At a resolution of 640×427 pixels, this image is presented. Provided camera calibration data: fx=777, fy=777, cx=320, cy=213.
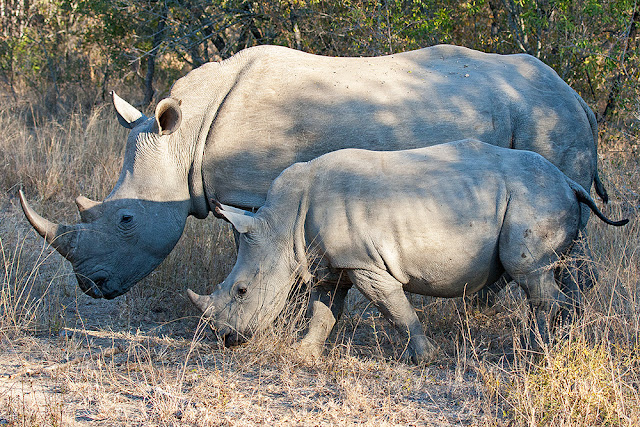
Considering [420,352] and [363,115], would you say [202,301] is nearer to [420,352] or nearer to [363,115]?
[420,352]

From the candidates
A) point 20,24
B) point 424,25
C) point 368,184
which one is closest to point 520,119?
point 368,184

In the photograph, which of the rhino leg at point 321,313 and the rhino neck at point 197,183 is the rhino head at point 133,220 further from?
the rhino leg at point 321,313

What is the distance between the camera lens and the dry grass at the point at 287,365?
3.83 m

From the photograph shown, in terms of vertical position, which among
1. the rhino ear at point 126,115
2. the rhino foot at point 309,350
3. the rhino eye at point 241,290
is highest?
the rhino ear at point 126,115

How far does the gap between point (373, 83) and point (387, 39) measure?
11.2 feet

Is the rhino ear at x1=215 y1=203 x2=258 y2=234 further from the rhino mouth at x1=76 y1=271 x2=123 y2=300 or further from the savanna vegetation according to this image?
the rhino mouth at x1=76 y1=271 x2=123 y2=300

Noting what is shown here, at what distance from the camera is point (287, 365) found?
464cm

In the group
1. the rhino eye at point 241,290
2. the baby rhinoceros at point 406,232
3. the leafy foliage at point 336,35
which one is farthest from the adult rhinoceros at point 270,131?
the leafy foliage at point 336,35

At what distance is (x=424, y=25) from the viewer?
8.68 m

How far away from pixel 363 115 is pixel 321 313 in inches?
58.9

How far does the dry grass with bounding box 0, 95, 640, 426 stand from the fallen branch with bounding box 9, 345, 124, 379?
0.02 m

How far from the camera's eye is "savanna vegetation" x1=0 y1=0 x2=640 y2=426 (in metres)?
3.92

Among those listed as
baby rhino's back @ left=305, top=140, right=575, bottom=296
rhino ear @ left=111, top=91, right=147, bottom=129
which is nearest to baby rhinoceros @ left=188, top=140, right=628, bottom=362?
baby rhino's back @ left=305, top=140, right=575, bottom=296

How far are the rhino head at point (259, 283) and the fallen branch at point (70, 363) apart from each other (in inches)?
25.5
